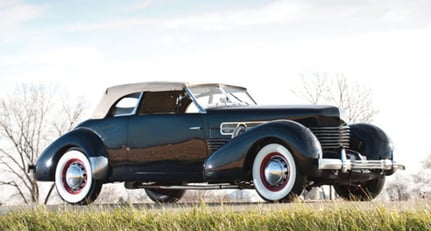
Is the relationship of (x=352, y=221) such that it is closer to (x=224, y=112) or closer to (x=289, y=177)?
(x=289, y=177)

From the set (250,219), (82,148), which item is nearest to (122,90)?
(82,148)

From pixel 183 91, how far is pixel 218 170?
1.74 m

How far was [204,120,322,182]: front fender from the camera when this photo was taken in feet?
31.5

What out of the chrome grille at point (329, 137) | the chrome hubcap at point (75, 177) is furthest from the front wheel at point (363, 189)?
the chrome hubcap at point (75, 177)

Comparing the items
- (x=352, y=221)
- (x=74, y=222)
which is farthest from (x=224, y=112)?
(x=352, y=221)

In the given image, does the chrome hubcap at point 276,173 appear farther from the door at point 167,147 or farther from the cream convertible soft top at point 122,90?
the cream convertible soft top at point 122,90

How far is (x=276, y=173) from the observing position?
9.80m

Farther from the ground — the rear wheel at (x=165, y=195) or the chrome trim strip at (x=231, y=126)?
the chrome trim strip at (x=231, y=126)

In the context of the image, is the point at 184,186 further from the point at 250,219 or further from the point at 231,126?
the point at 250,219

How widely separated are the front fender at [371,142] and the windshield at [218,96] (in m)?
1.71

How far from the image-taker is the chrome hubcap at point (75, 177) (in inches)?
462

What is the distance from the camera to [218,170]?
400 inches

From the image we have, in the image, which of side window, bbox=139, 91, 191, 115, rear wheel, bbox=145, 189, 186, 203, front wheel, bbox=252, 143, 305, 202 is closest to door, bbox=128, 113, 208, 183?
side window, bbox=139, 91, 191, 115

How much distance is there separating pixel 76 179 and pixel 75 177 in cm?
4
